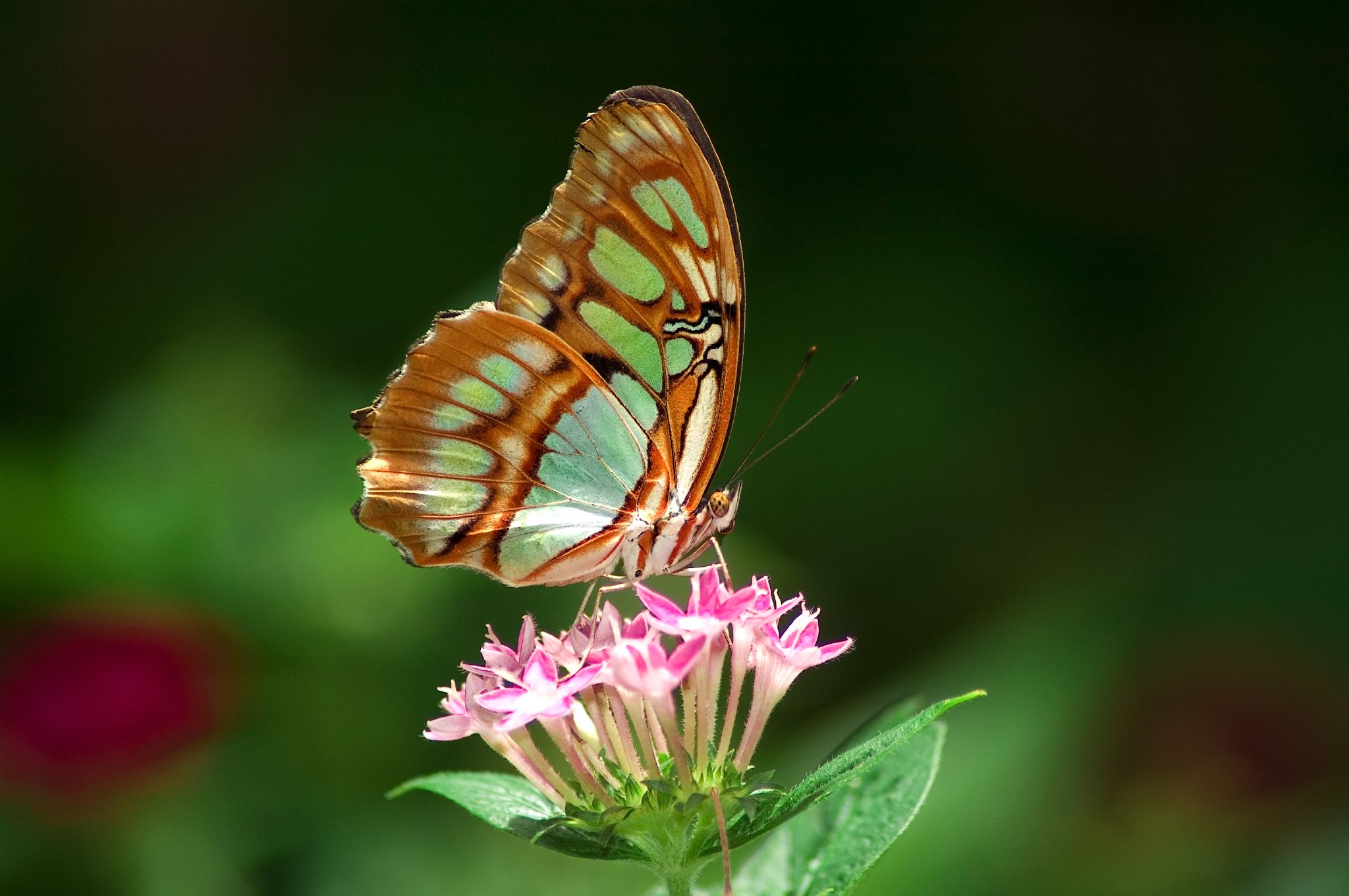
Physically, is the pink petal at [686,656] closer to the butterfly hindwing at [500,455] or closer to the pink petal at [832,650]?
the pink petal at [832,650]

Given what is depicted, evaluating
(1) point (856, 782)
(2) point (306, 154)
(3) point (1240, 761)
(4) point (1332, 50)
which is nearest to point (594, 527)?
(1) point (856, 782)

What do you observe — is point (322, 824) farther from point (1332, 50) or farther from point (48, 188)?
point (1332, 50)

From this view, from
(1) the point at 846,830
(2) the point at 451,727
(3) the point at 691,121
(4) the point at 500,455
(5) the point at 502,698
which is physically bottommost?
(1) the point at 846,830

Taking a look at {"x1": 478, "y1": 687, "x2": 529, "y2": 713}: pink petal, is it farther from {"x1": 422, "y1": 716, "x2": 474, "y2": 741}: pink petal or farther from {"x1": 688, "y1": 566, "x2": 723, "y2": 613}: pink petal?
{"x1": 688, "y1": 566, "x2": 723, "y2": 613}: pink petal

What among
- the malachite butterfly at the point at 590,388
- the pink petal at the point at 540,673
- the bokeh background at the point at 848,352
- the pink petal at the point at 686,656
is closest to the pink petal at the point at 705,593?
the pink petal at the point at 686,656

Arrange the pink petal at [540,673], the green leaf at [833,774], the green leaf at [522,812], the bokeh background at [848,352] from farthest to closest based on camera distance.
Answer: the bokeh background at [848,352] → the pink petal at [540,673] → the green leaf at [522,812] → the green leaf at [833,774]

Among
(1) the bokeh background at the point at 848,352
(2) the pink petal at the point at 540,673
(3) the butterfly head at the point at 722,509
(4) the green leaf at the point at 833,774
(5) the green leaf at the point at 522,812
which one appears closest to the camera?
(4) the green leaf at the point at 833,774

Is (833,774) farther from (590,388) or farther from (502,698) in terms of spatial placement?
(590,388)

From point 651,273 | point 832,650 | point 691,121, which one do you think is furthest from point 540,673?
point 691,121
